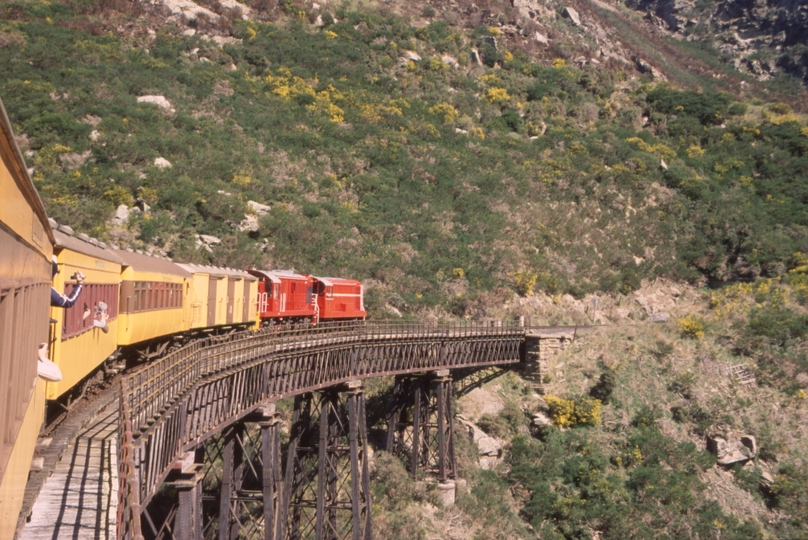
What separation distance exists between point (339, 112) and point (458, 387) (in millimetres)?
30224

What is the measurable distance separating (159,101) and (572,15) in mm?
57202

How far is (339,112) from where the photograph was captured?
191 feet

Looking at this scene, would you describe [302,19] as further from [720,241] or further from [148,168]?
[720,241]

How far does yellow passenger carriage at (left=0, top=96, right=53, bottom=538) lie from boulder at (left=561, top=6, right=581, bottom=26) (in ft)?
300

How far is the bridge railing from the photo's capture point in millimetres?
9539

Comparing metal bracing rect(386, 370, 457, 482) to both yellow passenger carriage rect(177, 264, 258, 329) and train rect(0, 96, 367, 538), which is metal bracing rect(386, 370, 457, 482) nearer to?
train rect(0, 96, 367, 538)

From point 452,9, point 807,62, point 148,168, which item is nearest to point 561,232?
point 148,168

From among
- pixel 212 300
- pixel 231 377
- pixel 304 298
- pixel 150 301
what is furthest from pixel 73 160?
pixel 231 377

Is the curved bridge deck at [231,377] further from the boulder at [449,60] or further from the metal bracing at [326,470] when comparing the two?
the boulder at [449,60]

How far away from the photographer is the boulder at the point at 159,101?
4981 cm

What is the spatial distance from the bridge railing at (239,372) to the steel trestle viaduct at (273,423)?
37mm

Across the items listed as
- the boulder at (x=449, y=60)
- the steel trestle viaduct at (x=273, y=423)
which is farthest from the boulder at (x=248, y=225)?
the boulder at (x=449, y=60)

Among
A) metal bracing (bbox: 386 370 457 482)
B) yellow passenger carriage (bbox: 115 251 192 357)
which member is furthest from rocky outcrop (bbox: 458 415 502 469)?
yellow passenger carriage (bbox: 115 251 192 357)

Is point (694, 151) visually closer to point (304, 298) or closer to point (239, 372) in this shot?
point (304, 298)
